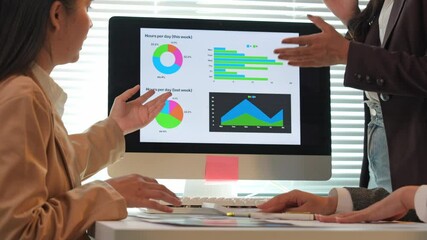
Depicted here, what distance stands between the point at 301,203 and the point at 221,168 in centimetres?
41

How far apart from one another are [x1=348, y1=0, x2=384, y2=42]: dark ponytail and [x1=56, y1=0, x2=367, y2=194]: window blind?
740mm

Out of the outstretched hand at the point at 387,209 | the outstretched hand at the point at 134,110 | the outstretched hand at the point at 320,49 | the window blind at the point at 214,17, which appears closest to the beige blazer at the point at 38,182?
the outstretched hand at the point at 387,209

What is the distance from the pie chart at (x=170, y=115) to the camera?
6.14 ft

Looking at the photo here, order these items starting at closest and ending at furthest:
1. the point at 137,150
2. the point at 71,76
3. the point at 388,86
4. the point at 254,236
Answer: the point at 254,236, the point at 388,86, the point at 137,150, the point at 71,76

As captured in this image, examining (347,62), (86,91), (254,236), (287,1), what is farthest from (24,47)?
(287,1)

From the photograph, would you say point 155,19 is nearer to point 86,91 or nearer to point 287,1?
point 86,91

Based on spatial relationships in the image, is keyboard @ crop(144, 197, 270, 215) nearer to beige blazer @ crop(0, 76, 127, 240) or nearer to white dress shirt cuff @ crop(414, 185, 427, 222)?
beige blazer @ crop(0, 76, 127, 240)

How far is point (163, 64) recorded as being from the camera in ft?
6.23

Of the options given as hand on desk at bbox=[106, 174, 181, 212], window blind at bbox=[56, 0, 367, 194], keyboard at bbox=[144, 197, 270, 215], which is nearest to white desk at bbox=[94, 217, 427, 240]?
hand on desk at bbox=[106, 174, 181, 212]

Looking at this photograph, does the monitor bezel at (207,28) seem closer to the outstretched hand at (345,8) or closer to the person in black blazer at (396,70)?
the outstretched hand at (345,8)

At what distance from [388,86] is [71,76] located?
1.31 meters

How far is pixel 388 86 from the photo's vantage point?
160 cm

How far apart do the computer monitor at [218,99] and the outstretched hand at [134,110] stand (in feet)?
0.32

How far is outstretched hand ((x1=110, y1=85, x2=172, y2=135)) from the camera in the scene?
1.75 m
